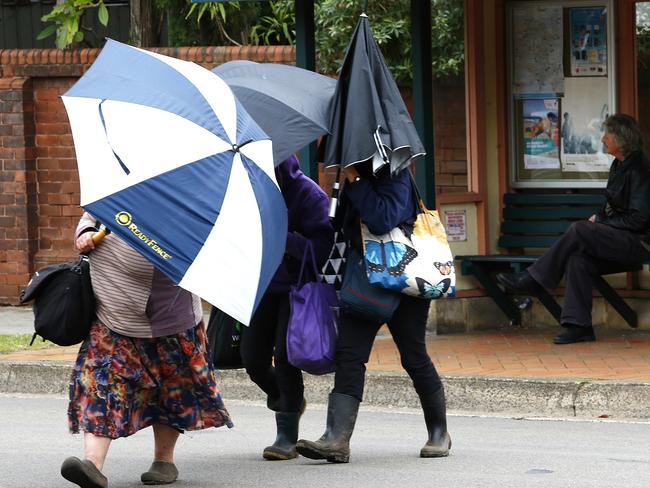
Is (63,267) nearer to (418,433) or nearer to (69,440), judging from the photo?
(69,440)

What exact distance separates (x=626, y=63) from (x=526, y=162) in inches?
39.1

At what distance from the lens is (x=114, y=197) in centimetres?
514

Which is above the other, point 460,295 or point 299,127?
point 299,127

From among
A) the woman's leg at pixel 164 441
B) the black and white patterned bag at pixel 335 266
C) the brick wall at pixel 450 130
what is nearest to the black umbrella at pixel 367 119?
the black and white patterned bag at pixel 335 266

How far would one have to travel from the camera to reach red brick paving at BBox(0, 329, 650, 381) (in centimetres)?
841

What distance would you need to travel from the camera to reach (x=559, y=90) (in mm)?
10203

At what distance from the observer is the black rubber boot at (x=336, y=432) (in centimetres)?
624

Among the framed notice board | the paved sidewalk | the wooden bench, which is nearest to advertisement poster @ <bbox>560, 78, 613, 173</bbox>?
the framed notice board

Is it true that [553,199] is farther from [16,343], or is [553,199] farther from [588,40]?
[16,343]

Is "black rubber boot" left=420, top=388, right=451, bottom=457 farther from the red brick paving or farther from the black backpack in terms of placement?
the red brick paving

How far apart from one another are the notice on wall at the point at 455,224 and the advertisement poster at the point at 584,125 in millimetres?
806

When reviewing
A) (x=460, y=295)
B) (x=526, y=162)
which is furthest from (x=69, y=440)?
(x=526, y=162)

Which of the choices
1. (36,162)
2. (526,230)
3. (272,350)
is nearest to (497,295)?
(526,230)

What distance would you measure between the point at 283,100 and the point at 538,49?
4.62 m
